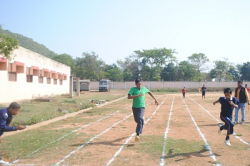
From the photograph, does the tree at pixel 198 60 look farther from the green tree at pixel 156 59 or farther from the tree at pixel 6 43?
the tree at pixel 6 43

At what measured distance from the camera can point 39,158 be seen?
20.4ft

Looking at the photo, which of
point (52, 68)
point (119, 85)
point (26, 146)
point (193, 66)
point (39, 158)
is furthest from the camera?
point (193, 66)

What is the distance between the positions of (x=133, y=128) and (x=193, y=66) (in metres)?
65.6

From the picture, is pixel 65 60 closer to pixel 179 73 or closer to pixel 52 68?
pixel 179 73

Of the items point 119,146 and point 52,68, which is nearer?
point 119,146

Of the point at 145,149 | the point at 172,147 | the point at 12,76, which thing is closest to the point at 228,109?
the point at 172,147

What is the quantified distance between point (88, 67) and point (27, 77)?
50.7 metres

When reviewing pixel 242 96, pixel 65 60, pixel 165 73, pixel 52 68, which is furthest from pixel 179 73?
pixel 242 96

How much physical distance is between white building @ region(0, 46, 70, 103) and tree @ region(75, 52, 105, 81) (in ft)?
122

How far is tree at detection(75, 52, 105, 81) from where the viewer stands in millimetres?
72938

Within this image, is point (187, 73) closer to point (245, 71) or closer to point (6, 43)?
point (245, 71)

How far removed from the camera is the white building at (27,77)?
19720mm

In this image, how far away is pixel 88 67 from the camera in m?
74.8

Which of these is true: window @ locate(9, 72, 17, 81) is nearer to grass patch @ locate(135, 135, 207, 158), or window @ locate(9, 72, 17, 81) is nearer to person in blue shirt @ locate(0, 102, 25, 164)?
grass patch @ locate(135, 135, 207, 158)
